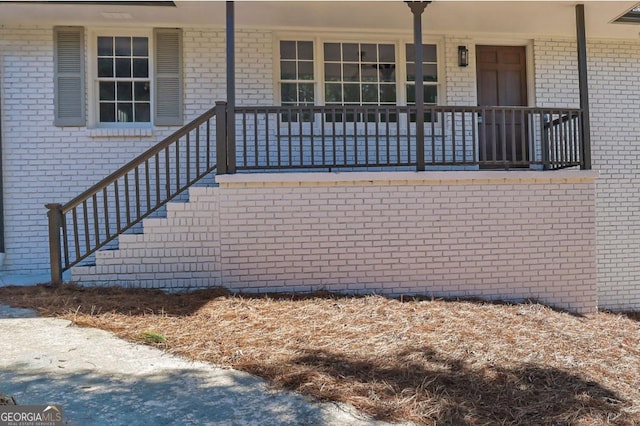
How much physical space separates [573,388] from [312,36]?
6210 millimetres

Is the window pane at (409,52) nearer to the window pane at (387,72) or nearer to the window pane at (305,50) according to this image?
the window pane at (387,72)

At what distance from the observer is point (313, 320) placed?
16.6ft

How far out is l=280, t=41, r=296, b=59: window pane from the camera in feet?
26.3

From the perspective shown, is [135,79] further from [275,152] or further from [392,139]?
[392,139]

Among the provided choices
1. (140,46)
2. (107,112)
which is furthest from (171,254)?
(140,46)

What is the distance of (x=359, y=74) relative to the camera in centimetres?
816

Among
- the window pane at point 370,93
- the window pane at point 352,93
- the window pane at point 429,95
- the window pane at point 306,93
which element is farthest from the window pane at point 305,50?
the window pane at point 429,95

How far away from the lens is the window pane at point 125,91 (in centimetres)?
770

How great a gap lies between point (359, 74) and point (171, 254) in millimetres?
4151

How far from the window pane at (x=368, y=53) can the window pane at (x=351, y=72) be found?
0.18 meters

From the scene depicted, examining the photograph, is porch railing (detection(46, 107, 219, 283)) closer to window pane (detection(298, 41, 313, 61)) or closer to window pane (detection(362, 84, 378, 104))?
window pane (detection(298, 41, 313, 61))

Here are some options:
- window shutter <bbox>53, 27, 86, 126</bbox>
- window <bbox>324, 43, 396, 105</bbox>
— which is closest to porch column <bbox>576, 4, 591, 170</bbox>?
window <bbox>324, 43, 396, 105</bbox>

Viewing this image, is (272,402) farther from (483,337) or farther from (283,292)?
(283,292)

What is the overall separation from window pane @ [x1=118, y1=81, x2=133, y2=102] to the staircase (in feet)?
8.21
